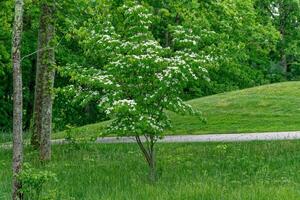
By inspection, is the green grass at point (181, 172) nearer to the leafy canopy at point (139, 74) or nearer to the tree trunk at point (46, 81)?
the tree trunk at point (46, 81)

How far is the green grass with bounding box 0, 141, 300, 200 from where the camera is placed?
30.9ft

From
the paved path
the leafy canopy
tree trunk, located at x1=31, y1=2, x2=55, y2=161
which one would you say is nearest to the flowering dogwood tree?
the leafy canopy

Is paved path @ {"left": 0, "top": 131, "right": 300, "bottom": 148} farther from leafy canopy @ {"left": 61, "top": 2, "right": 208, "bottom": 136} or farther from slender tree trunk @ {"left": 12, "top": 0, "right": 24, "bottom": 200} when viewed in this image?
slender tree trunk @ {"left": 12, "top": 0, "right": 24, "bottom": 200}

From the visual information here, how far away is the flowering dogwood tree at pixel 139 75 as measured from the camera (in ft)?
36.1

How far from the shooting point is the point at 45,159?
1484cm

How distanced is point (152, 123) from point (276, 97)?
14822 mm

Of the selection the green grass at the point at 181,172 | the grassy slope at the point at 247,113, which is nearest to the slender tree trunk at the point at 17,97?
the green grass at the point at 181,172

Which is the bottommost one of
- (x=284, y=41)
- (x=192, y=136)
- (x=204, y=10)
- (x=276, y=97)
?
(x=192, y=136)

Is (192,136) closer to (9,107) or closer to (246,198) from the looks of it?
(246,198)

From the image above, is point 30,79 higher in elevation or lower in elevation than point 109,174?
higher

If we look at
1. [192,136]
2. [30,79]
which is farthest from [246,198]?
[30,79]

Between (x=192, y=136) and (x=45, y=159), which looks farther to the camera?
(x=192, y=136)

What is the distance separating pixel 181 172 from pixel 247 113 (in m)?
11.1

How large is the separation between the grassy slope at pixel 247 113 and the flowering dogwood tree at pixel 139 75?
5.62 metres
